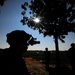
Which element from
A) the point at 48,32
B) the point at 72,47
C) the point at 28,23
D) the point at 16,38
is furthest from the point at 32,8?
the point at 16,38

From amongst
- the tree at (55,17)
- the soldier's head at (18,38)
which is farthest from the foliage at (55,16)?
the soldier's head at (18,38)

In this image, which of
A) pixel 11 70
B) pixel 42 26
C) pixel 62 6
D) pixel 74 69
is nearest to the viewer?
pixel 11 70

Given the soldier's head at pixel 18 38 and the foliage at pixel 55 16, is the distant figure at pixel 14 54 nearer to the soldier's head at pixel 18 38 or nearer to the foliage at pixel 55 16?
the soldier's head at pixel 18 38

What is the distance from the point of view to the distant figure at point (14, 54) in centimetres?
207

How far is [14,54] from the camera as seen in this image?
7.06ft

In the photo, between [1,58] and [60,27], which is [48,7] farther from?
[1,58]

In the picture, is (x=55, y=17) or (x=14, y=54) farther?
(x=55, y=17)

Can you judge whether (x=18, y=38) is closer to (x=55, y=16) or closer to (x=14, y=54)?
(x=14, y=54)

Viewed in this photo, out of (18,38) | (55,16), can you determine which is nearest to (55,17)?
(55,16)

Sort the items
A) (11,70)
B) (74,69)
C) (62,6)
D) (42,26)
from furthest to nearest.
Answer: (42,26), (62,6), (74,69), (11,70)

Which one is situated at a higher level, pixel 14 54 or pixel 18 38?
pixel 18 38

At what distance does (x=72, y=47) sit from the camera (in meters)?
12.5

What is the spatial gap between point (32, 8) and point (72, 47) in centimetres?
1732

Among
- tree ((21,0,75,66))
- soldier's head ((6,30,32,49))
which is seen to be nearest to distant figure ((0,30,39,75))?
soldier's head ((6,30,32,49))
